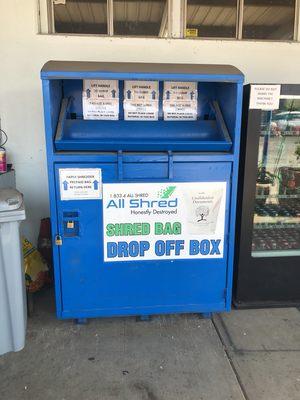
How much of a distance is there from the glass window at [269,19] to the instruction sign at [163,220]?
1.80 metres

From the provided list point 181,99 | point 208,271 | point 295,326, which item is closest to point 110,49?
point 181,99

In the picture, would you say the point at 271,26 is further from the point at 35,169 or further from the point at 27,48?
the point at 35,169

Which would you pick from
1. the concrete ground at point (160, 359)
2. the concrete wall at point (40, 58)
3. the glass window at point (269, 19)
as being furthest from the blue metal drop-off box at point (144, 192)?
the glass window at point (269, 19)

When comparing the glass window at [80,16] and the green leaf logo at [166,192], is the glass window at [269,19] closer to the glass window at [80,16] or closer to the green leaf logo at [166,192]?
the glass window at [80,16]

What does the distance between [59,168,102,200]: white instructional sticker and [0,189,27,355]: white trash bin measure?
299mm

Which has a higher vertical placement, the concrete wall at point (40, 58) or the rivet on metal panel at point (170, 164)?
the concrete wall at point (40, 58)

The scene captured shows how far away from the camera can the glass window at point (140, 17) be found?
130 inches

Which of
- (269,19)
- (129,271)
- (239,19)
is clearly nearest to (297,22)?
(269,19)

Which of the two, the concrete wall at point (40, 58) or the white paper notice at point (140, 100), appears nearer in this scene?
the white paper notice at point (140, 100)

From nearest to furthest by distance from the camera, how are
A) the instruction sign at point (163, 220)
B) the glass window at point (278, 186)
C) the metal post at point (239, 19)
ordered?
the instruction sign at point (163, 220)
the glass window at point (278, 186)
the metal post at point (239, 19)

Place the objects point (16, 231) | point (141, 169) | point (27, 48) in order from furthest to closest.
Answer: point (27, 48) < point (141, 169) < point (16, 231)

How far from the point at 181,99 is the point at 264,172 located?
3.02 feet

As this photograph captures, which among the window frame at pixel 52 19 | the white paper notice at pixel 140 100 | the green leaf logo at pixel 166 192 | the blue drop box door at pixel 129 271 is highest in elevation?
the window frame at pixel 52 19

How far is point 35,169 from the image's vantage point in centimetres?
344
